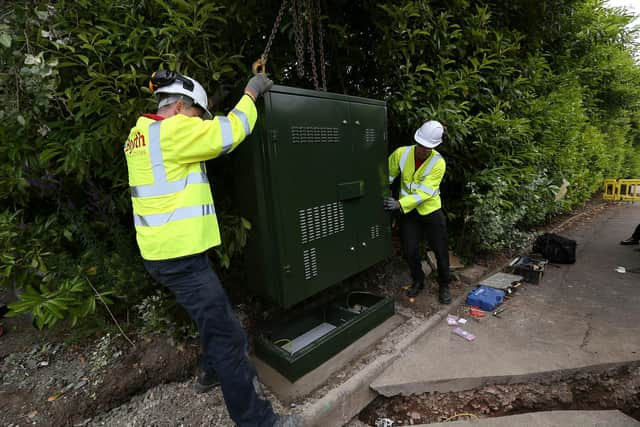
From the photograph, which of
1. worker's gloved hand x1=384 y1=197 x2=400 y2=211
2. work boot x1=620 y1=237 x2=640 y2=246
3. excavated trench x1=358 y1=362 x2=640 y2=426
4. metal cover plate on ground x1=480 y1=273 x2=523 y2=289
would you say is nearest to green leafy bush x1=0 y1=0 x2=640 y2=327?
metal cover plate on ground x1=480 y1=273 x2=523 y2=289

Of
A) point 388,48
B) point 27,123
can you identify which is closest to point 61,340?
point 27,123

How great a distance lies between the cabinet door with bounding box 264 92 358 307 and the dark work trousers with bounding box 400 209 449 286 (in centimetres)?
102

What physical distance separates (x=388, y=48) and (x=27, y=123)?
9.04ft

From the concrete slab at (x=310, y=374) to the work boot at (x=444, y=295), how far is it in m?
0.94

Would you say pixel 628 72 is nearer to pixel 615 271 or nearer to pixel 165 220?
pixel 615 271

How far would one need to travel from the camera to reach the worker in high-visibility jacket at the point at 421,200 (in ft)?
9.71

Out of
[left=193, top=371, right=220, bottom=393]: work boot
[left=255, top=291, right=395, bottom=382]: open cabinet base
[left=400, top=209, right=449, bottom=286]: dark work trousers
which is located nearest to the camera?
[left=193, top=371, right=220, bottom=393]: work boot

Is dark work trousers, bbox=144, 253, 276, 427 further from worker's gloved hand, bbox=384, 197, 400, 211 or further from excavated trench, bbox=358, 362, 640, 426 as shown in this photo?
worker's gloved hand, bbox=384, 197, 400, 211

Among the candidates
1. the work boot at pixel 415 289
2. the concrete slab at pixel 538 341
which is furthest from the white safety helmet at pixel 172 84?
the work boot at pixel 415 289

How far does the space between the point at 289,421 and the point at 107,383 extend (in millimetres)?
1210

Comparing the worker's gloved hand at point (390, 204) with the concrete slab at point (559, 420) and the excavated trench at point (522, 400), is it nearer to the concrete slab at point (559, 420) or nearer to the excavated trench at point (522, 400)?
the excavated trench at point (522, 400)

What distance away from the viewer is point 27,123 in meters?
1.80

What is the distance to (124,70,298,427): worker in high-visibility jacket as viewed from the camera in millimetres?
1592

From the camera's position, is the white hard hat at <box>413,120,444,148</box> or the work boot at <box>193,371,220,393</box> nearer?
the work boot at <box>193,371,220,393</box>
